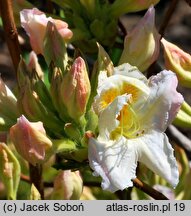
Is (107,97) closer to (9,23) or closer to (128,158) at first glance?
(128,158)

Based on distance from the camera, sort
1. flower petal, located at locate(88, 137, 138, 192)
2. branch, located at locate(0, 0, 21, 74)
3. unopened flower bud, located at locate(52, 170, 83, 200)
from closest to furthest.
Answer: flower petal, located at locate(88, 137, 138, 192) → branch, located at locate(0, 0, 21, 74) → unopened flower bud, located at locate(52, 170, 83, 200)

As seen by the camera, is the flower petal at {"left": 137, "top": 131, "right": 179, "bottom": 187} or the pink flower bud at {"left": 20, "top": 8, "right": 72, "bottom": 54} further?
the pink flower bud at {"left": 20, "top": 8, "right": 72, "bottom": 54}

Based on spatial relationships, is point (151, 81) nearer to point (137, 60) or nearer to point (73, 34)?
point (137, 60)

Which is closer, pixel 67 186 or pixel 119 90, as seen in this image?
pixel 119 90

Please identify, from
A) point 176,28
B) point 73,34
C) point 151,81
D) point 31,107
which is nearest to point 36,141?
point 31,107

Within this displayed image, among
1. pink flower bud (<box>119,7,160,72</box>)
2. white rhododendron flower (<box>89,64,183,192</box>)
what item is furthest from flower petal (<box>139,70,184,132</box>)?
pink flower bud (<box>119,7,160,72</box>)

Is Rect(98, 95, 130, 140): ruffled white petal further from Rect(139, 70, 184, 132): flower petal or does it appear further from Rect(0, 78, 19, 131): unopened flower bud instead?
Rect(0, 78, 19, 131): unopened flower bud

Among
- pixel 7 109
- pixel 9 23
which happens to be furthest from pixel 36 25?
pixel 7 109

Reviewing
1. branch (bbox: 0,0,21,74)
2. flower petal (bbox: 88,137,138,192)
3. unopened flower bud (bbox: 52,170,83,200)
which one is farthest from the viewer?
unopened flower bud (bbox: 52,170,83,200)
